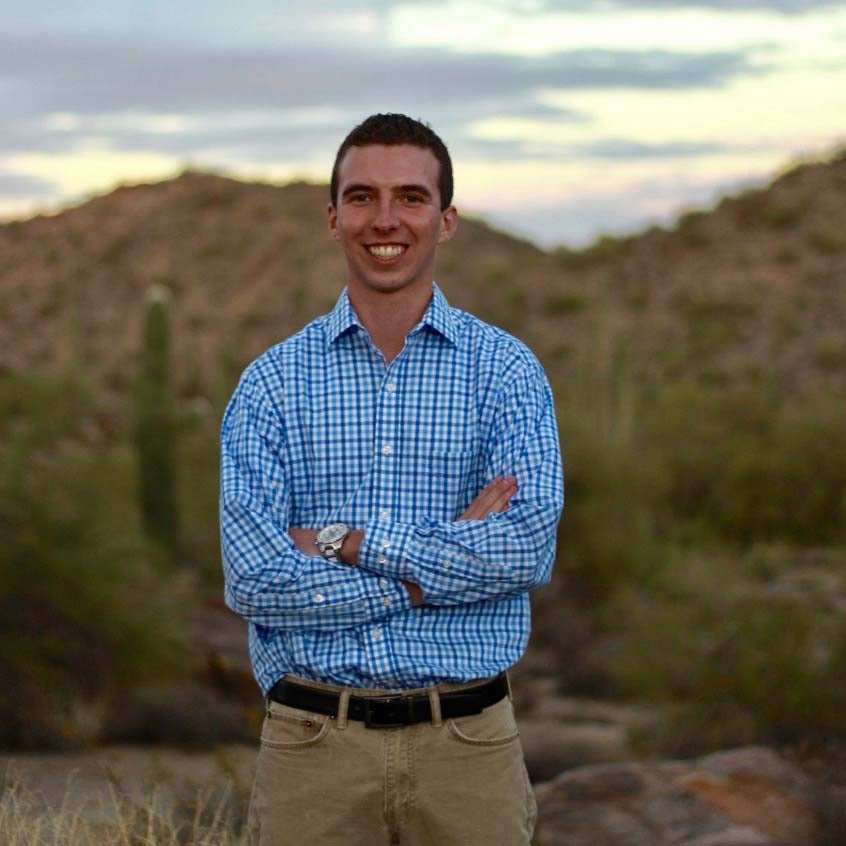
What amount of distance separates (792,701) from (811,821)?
3.82 m

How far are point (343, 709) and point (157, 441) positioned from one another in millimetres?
14317

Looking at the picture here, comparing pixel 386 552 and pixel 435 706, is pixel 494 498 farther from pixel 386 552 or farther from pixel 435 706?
pixel 435 706

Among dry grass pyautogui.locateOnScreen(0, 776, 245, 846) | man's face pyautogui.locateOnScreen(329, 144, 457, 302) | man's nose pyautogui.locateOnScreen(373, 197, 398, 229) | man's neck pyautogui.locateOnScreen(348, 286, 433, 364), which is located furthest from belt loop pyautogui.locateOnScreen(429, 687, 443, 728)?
dry grass pyautogui.locateOnScreen(0, 776, 245, 846)

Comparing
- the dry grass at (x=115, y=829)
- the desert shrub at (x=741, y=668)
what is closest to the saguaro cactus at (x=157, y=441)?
the desert shrub at (x=741, y=668)

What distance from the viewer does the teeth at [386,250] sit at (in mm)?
3508

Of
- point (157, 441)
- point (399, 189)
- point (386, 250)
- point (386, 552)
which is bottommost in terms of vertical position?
point (157, 441)

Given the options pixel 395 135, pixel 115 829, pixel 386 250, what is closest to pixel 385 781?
pixel 386 250

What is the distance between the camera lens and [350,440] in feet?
11.3

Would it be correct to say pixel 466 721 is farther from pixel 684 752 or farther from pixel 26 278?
pixel 26 278

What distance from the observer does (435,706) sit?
3299 mm

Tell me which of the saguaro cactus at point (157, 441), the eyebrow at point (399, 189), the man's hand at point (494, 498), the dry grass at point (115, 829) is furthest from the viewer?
the saguaro cactus at point (157, 441)

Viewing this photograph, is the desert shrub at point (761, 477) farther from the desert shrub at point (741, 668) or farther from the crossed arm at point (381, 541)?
the crossed arm at point (381, 541)

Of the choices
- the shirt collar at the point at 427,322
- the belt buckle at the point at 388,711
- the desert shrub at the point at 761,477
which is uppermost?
the shirt collar at the point at 427,322

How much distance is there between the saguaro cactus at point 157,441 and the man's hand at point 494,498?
13048 mm
